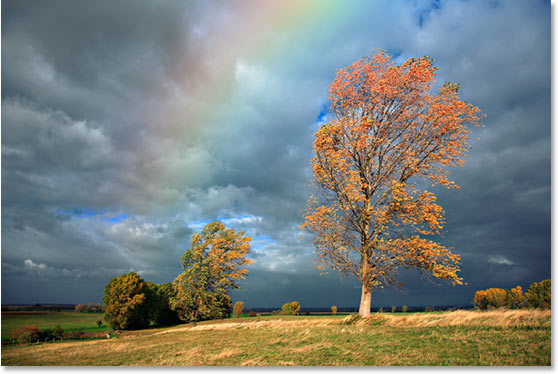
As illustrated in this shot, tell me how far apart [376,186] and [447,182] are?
2937mm

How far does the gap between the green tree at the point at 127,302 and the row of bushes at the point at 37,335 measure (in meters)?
4.55

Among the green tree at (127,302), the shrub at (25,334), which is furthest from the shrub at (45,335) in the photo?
the green tree at (127,302)

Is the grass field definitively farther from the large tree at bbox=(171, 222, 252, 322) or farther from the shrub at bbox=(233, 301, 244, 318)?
the shrub at bbox=(233, 301, 244, 318)

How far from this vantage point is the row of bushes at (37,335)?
19.4m

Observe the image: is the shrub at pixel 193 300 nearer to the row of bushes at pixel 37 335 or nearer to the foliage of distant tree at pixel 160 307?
the foliage of distant tree at pixel 160 307

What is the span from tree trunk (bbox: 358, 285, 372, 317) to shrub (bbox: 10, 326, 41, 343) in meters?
20.3

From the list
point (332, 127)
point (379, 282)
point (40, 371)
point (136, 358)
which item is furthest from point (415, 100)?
point (40, 371)

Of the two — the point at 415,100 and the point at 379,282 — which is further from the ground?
the point at 415,100

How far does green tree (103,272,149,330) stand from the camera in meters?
34.8

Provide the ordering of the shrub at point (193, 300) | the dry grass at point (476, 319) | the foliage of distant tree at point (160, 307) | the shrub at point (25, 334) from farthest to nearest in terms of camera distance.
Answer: the foliage of distant tree at point (160, 307)
the shrub at point (193, 300)
the shrub at point (25, 334)
the dry grass at point (476, 319)

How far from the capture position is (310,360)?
23.0 feet

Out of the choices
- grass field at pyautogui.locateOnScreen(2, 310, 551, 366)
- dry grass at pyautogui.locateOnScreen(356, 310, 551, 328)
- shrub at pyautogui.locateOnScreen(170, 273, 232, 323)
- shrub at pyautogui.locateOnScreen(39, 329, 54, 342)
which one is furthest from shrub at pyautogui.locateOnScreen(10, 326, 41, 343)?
dry grass at pyautogui.locateOnScreen(356, 310, 551, 328)

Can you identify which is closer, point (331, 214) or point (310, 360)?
A: point (310, 360)

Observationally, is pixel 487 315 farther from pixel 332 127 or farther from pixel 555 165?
pixel 332 127
